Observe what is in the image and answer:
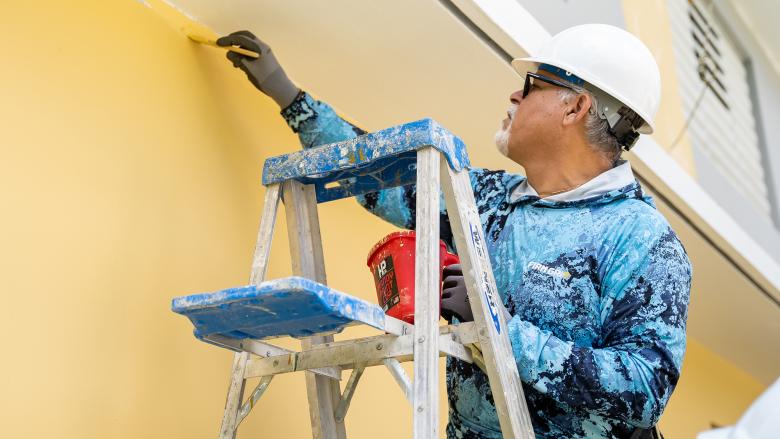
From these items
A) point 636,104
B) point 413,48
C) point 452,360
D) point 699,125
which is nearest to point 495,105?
point 413,48

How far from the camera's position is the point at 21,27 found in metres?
2.01

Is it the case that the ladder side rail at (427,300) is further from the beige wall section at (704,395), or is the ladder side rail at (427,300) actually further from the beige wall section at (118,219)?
the beige wall section at (704,395)

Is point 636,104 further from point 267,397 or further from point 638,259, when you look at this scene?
point 267,397

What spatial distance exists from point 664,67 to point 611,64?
225cm

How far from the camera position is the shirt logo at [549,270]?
204 cm

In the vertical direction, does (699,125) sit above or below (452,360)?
above

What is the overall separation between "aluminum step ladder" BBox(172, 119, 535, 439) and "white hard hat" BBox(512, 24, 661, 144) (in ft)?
1.79

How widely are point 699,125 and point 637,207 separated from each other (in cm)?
286

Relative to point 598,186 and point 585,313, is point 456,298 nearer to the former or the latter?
point 585,313

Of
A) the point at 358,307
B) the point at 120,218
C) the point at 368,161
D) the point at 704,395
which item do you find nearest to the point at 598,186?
the point at 368,161

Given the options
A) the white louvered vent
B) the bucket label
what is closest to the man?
the bucket label

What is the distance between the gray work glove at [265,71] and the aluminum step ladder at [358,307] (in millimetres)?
378

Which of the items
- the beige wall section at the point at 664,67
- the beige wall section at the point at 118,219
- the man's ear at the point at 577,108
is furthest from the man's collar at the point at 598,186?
the beige wall section at the point at 664,67

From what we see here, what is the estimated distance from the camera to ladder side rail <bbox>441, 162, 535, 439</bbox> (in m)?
1.78
